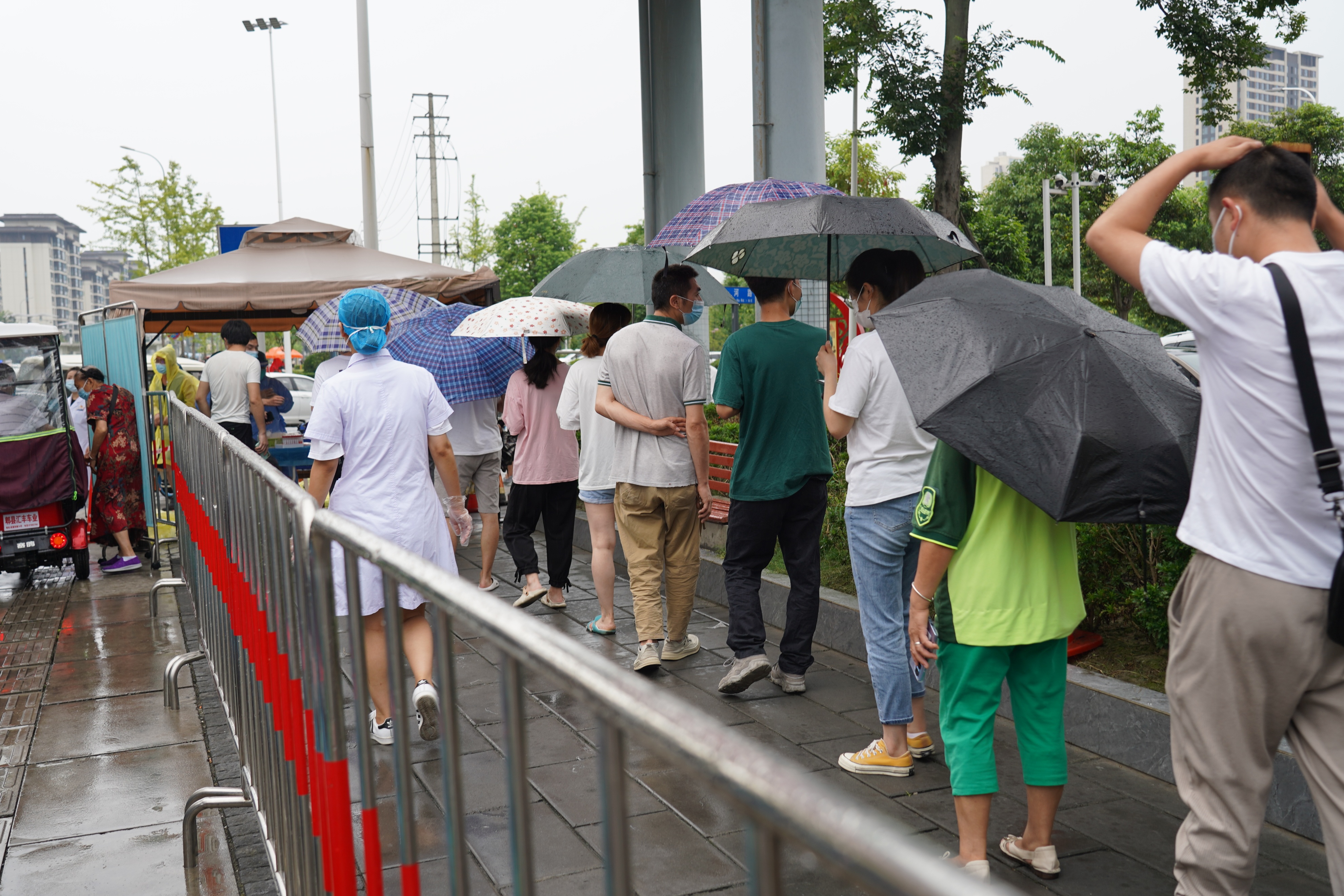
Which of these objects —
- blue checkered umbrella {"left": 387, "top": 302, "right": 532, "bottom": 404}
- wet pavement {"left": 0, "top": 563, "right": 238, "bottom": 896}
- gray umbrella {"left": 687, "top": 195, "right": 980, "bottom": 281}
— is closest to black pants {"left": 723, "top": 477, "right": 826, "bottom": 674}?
gray umbrella {"left": 687, "top": 195, "right": 980, "bottom": 281}

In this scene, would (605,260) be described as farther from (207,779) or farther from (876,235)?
(207,779)

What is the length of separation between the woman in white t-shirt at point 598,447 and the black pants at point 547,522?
66 centimetres

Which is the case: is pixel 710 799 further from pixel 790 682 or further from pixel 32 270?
pixel 32 270

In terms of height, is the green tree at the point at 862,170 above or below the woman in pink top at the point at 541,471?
above

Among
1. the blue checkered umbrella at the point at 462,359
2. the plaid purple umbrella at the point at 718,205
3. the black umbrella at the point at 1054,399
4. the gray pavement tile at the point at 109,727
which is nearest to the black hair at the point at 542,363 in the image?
the blue checkered umbrella at the point at 462,359

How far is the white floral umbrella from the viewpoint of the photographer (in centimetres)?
729

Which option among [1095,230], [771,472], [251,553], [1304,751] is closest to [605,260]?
[771,472]

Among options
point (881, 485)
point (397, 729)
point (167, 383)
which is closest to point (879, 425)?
point (881, 485)

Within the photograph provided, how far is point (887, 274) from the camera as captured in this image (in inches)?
173

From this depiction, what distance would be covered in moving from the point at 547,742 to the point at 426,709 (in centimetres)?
36

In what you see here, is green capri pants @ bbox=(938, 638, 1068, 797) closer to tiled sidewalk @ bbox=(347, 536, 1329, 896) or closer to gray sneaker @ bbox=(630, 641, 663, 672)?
tiled sidewalk @ bbox=(347, 536, 1329, 896)

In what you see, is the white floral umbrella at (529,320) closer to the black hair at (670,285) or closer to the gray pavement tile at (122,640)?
the black hair at (670,285)

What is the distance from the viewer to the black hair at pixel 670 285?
576cm

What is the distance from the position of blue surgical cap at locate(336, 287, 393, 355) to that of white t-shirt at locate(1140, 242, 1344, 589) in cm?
331
